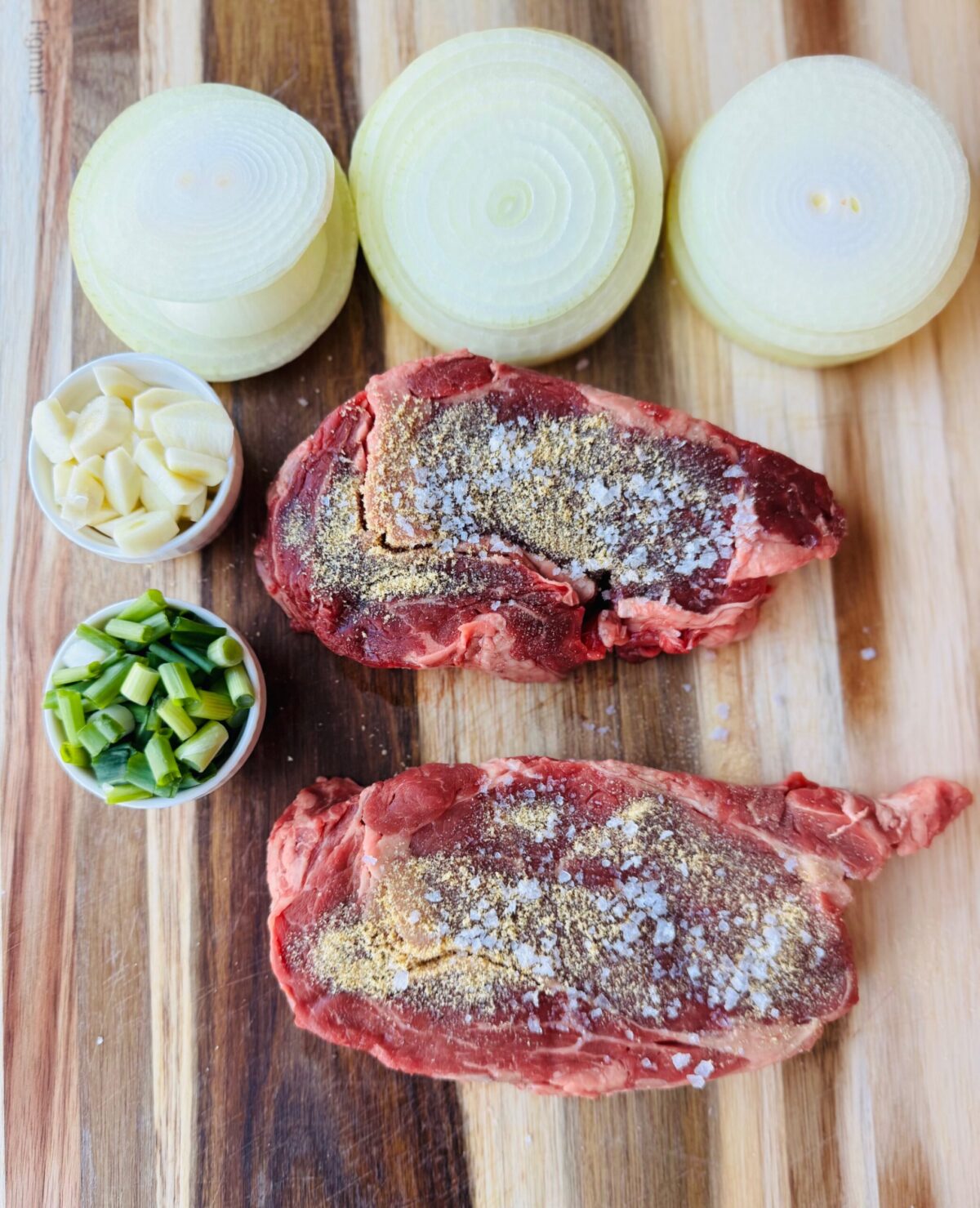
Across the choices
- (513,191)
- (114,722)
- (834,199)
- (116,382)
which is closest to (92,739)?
(114,722)

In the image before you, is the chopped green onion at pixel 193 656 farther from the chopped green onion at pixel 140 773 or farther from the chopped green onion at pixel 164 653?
the chopped green onion at pixel 140 773

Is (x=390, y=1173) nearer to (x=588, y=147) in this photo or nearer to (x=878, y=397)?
(x=878, y=397)

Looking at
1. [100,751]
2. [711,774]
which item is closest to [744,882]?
[711,774]

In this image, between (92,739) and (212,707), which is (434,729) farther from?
(92,739)

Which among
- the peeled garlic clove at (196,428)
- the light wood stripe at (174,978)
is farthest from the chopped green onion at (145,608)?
the peeled garlic clove at (196,428)

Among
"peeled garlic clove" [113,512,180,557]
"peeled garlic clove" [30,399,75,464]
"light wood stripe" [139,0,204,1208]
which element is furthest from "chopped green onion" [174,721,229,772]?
"peeled garlic clove" [30,399,75,464]

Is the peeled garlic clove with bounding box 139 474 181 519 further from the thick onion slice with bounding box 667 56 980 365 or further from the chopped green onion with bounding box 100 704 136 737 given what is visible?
the thick onion slice with bounding box 667 56 980 365
